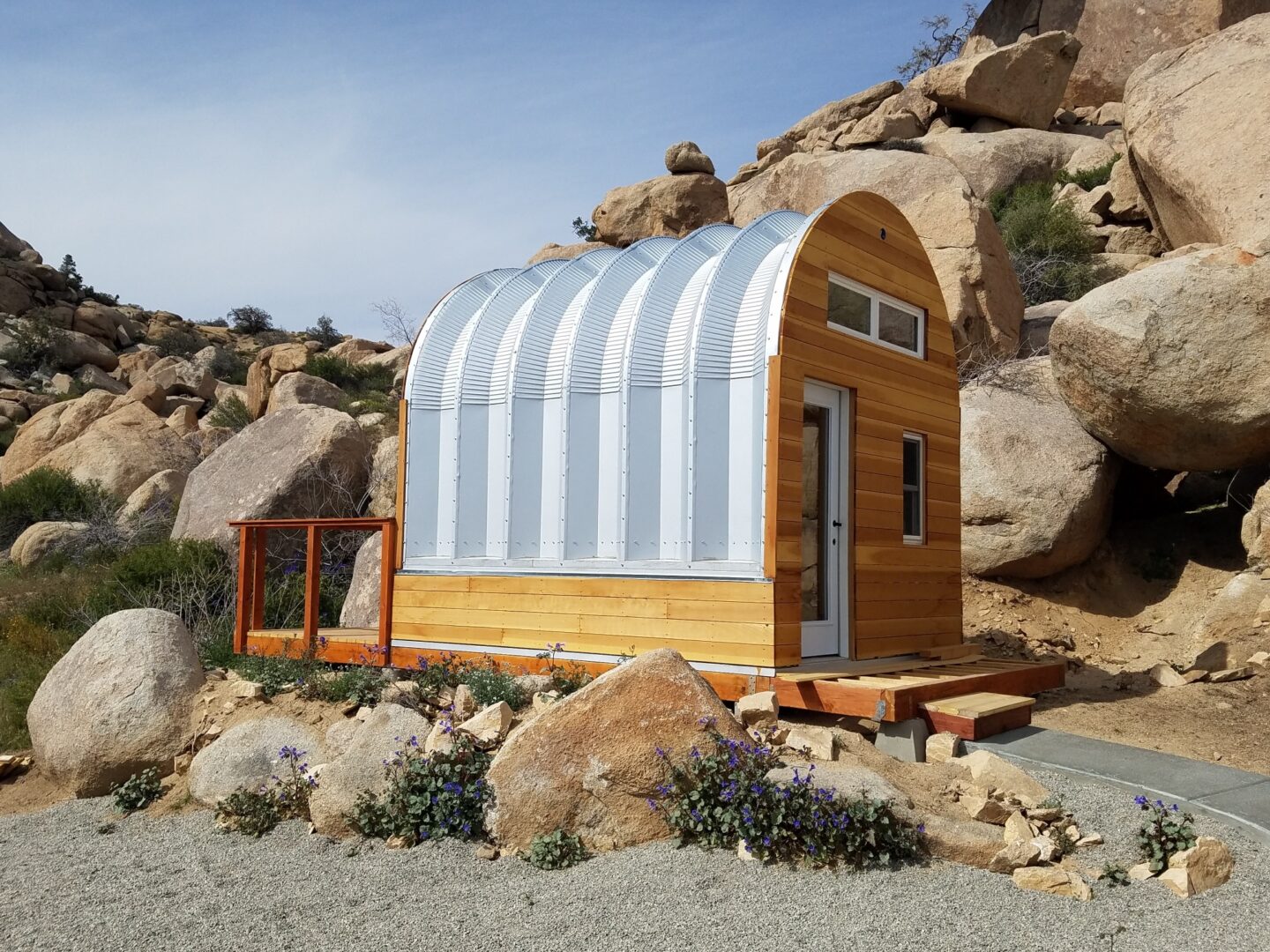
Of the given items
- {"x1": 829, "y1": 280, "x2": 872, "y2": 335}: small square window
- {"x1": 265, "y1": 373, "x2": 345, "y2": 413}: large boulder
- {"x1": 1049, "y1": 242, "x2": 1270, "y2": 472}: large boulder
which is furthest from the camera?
{"x1": 265, "y1": 373, "x2": 345, "y2": 413}: large boulder

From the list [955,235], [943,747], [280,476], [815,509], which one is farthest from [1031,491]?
[280,476]

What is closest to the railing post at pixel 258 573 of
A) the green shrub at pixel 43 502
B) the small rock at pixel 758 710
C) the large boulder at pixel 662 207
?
the small rock at pixel 758 710

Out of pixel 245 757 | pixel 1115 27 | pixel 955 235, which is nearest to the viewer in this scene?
pixel 245 757

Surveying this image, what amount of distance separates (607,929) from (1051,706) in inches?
231

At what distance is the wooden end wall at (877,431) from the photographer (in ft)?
25.8

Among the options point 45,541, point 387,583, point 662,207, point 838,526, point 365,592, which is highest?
point 662,207

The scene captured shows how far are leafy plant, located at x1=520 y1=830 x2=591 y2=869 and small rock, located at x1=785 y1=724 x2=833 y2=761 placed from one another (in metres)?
1.65

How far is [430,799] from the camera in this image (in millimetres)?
6348

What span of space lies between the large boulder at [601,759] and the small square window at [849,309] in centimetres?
396

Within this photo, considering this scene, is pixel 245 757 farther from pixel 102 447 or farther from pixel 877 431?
pixel 102 447

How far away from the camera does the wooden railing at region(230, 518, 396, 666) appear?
32.6 ft

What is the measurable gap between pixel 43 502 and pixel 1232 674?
19750 millimetres

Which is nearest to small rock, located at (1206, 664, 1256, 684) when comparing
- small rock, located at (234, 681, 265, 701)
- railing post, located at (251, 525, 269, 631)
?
small rock, located at (234, 681, 265, 701)

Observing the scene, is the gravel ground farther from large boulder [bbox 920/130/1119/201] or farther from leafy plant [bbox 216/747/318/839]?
large boulder [bbox 920/130/1119/201]
